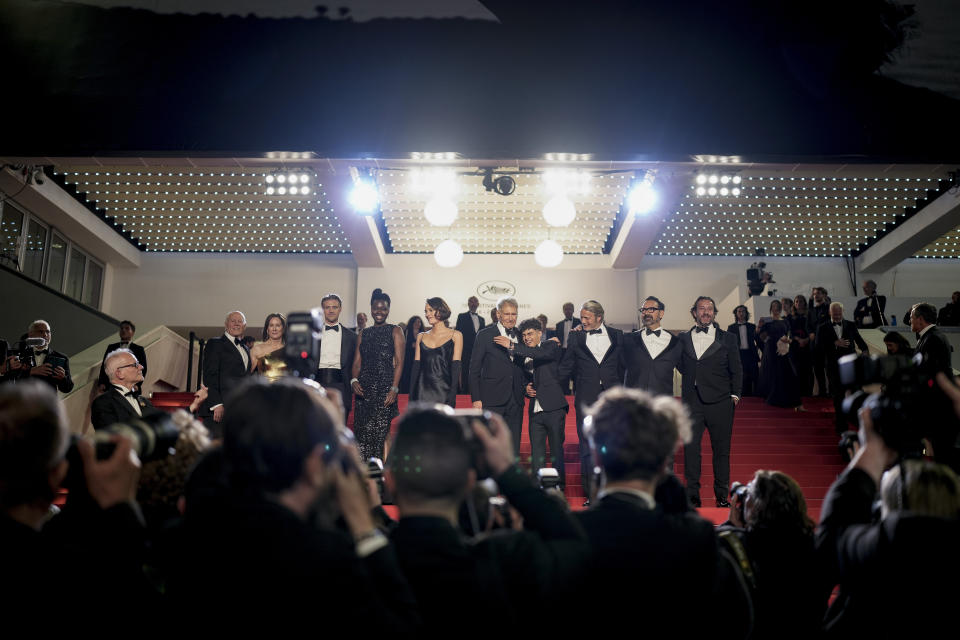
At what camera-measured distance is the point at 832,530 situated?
2014 mm

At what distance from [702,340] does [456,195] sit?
23.3ft

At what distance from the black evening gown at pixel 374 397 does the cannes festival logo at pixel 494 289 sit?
8362 millimetres

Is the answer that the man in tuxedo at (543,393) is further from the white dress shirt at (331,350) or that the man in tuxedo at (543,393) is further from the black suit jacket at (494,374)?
the white dress shirt at (331,350)

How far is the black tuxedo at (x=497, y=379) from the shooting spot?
6016mm

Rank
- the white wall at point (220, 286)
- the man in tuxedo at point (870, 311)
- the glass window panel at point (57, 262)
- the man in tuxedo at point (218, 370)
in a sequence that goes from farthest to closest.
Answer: the white wall at point (220, 286) < the glass window panel at point (57, 262) < the man in tuxedo at point (870, 311) < the man in tuxedo at point (218, 370)

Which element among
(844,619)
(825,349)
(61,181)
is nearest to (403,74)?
(844,619)

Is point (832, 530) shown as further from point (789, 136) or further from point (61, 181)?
point (61, 181)

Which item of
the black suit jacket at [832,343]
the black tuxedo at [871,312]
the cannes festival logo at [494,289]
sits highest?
the cannes festival logo at [494,289]

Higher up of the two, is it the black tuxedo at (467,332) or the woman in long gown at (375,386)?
the black tuxedo at (467,332)

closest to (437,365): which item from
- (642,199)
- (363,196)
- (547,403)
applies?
(547,403)

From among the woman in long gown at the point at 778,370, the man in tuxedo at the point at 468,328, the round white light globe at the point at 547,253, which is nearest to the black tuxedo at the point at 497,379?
the man in tuxedo at the point at 468,328

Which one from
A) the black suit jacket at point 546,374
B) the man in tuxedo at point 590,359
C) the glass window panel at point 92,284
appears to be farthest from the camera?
the glass window panel at point 92,284

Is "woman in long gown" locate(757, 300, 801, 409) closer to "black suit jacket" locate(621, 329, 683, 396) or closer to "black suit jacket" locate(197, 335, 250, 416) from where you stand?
"black suit jacket" locate(621, 329, 683, 396)

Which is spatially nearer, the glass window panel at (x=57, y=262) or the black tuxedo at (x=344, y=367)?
the black tuxedo at (x=344, y=367)
